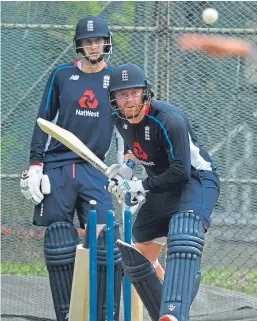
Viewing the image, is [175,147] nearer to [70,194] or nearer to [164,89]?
[70,194]

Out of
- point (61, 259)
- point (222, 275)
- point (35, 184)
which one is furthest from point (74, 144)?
point (222, 275)

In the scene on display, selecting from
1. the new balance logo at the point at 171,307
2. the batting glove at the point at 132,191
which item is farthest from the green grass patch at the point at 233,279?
the new balance logo at the point at 171,307

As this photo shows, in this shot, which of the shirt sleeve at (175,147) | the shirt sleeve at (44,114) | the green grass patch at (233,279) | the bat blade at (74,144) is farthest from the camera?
the green grass patch at (233,279)

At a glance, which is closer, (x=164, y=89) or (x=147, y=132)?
(x=147, y=132)

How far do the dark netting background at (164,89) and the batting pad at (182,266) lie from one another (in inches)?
76.6

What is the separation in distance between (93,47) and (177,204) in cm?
116

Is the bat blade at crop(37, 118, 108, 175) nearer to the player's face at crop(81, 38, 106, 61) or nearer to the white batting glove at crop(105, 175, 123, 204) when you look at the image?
the white batting glove at crop(105, 175, 123, 204)

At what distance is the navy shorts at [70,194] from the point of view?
5.47 meters

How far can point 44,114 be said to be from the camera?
219 inches

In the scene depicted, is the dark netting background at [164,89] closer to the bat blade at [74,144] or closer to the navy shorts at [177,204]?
the bat blade at [74,144]

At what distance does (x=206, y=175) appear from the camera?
492 centimetres

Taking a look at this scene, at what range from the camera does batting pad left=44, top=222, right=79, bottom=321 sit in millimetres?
5379

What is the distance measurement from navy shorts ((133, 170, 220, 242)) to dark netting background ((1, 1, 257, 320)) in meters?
1.51

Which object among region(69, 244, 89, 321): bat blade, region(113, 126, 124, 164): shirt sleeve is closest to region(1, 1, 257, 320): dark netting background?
region(113, 126, 124, 164): shirt sleeve
